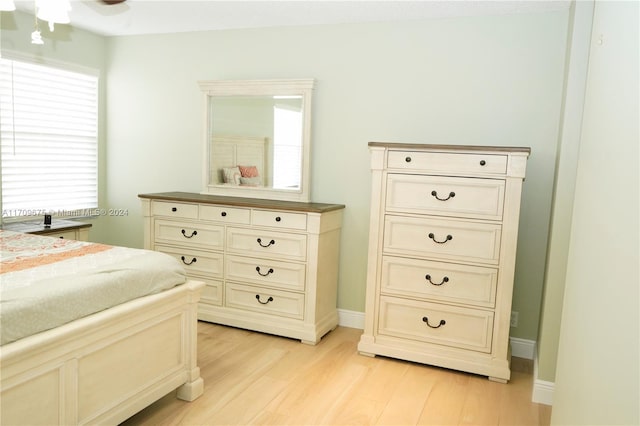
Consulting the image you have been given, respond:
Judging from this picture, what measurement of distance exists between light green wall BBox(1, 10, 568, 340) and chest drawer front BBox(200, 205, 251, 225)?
1.90 ft

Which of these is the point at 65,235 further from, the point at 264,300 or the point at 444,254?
the point at 444,254

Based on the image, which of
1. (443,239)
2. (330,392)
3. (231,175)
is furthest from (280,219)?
(330,392)

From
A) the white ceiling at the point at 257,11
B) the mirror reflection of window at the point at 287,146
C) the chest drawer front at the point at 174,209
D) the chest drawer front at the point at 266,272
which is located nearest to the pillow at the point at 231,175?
the mirror reflection of window at the point at 287,146

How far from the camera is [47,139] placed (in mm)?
4000

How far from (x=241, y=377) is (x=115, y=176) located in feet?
8.52

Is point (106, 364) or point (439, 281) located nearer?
point (106, 364)

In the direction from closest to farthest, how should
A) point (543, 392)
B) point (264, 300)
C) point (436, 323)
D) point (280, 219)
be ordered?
point (543, 392) → point (436, 323) → point (280, 219) → point (264, 300)

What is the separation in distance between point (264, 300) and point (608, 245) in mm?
2643

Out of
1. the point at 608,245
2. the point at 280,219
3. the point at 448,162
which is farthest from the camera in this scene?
the point at 280,219

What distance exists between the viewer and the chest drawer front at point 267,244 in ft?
11.0

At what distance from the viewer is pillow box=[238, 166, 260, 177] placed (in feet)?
12.7

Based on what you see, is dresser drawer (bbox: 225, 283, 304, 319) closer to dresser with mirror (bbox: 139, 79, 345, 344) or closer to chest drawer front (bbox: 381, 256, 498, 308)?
dresser with mirror (bbox: 139, 79, 345, 344)

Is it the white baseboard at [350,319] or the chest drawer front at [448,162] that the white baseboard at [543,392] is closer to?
the chest drawer front at [448,162]

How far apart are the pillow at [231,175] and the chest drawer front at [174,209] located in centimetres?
45
